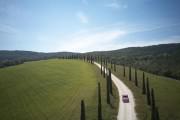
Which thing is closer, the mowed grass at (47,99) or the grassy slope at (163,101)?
the grassy slope at (163,101)

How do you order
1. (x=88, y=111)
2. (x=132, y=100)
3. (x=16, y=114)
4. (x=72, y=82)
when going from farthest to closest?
(x=72, y=82) < (x=132, y=100) < (x=16, y=114) < (x=88, y=111)

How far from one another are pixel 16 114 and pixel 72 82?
100ft

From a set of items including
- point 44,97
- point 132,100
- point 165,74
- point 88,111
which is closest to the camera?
point 88,111

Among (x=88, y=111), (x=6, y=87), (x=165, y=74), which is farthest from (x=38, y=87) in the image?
(x=165, y=74)

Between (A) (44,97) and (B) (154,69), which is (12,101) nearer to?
(A) (44,97)

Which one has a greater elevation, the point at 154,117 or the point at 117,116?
the point at 154,117

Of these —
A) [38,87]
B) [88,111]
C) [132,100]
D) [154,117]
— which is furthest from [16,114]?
[154,117]

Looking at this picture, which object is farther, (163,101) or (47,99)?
(47,99)

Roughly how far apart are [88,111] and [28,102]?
1944cm

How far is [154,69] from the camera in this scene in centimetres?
10475

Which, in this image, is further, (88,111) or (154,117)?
(88,111)

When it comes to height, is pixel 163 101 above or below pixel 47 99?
above

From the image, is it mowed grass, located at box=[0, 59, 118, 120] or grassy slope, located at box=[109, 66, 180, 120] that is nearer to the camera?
grassy slope, located at box=[109, 66, 180, 120]

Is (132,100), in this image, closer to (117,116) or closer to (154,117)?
(117,116)
